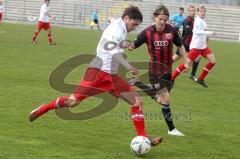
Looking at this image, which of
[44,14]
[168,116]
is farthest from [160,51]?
[44,14]

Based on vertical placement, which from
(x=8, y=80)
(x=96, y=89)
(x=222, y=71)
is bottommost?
(x=222, y=71)

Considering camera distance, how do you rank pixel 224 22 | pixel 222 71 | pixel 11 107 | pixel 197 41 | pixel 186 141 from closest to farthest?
pixel 186 141 < pixel 11 107 < pixel 197 41 < pixel 222 71 < pixel 224 22

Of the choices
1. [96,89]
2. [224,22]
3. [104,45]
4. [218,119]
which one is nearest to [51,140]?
[96,89]

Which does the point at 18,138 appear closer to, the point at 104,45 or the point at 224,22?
the point at 104,45

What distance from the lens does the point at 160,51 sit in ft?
33.3

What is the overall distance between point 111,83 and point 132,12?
3.54 ft

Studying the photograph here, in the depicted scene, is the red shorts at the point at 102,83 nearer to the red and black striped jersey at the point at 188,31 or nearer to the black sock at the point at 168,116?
the black sock at the point at 168,116

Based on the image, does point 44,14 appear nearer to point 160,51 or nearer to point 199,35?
point 199,35

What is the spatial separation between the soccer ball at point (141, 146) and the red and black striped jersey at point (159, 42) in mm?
2641

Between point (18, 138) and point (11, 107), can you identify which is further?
point (11, 107)

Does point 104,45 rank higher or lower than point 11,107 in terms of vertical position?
higher

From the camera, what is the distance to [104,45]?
26.6 feet

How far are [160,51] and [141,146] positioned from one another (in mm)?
2926

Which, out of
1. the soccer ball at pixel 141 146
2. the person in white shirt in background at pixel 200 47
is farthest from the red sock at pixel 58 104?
the person in white shirt in background at pixel 200 47
